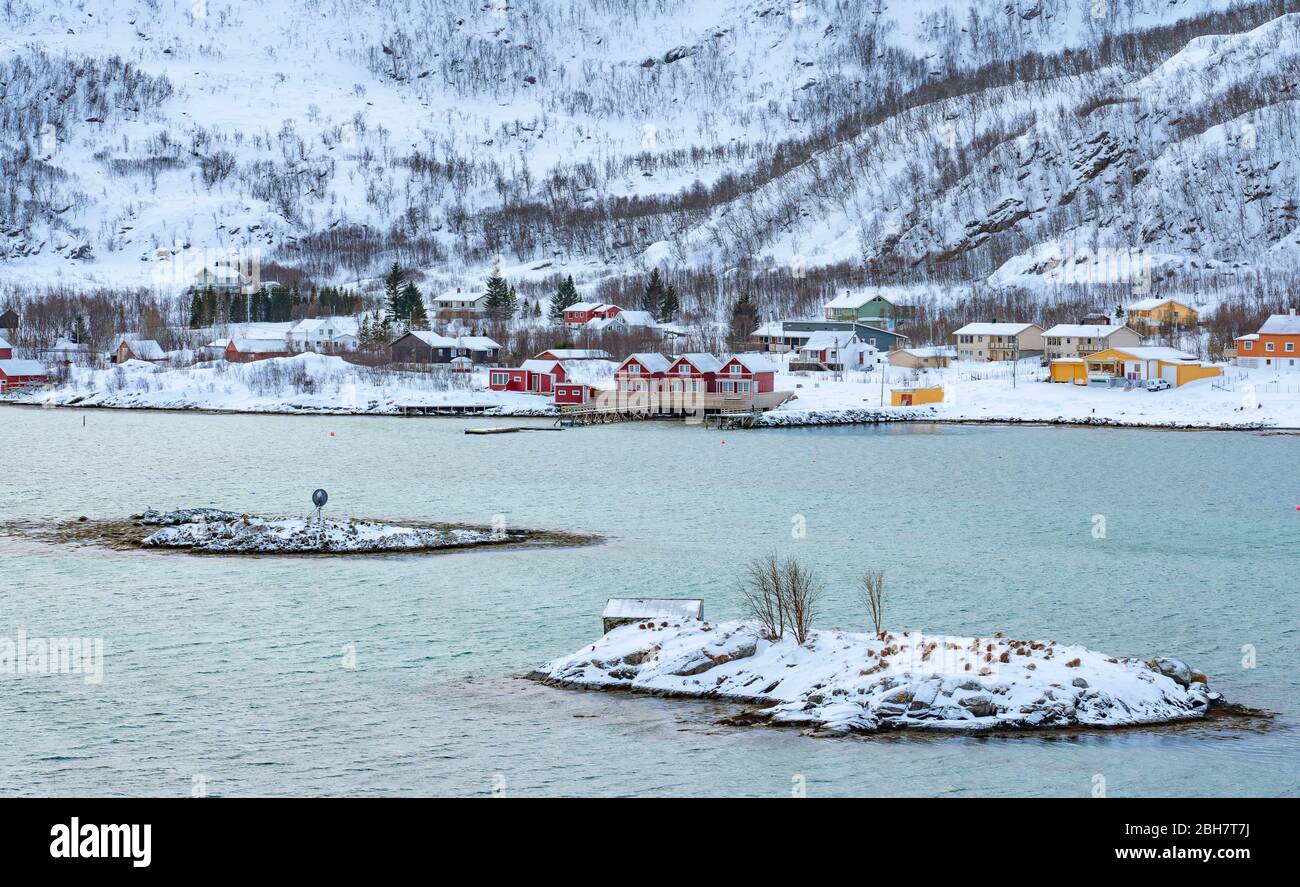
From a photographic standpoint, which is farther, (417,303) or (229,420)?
(417,303)

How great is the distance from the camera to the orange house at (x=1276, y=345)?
115938mm

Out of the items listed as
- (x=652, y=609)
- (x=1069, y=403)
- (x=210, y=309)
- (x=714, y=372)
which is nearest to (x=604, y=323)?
(x=714, y=372)

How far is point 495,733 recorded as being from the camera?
25.7m

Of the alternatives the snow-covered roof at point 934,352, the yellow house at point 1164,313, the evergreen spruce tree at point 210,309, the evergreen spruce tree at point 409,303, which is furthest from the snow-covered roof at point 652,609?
the evergreen spruce tree at point 210,309

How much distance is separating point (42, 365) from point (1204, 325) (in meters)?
117

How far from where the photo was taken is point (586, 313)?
557 feet

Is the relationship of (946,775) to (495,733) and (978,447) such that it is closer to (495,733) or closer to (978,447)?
(495,733)

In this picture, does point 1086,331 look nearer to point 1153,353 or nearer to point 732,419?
point 1153,353

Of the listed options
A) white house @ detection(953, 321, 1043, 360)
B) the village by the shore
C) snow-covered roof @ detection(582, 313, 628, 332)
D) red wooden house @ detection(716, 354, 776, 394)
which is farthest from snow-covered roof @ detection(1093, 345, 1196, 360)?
snow-covered roof @ detection(582, 313, 628, 332)

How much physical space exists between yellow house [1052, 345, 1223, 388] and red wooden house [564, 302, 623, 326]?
59941 mm

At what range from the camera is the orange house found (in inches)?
4564

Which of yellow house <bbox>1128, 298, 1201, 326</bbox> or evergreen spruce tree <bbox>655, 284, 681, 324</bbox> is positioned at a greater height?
evergreen spruce tree <bbox>655, 284, 681, 324</bbox>

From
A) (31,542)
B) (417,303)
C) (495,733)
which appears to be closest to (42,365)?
(417,303)

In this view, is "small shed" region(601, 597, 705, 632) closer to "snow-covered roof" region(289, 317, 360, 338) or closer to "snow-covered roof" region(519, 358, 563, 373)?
"snow-covered roof" region(519, 358, 563, 373)
